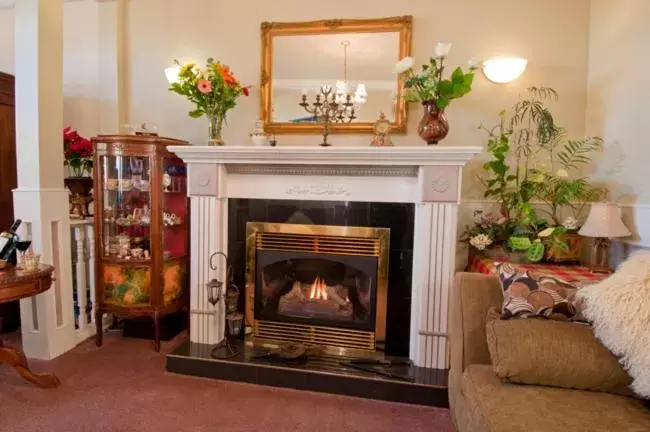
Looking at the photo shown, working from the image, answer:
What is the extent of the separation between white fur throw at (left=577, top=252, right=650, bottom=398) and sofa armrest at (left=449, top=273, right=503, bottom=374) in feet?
1.14

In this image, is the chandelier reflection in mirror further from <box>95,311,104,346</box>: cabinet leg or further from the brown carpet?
<box>95,311,104,346</box>: cabinet leg

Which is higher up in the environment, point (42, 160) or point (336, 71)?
point (336, 71)

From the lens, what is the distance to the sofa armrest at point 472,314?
1.63 m

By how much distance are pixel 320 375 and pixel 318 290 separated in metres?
0.60

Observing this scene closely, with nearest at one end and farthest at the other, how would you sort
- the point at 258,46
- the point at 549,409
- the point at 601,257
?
the point at 549,409 → the point at 601,257 → the point at 258,46

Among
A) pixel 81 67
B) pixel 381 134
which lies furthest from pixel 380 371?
pixel 81 67

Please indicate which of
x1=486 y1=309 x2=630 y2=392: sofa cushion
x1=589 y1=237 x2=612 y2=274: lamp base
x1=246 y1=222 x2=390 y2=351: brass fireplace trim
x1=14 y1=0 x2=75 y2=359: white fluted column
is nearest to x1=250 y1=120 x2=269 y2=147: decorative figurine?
x1=246 y1=222 x2=390 y2=351: brass fireplace trim

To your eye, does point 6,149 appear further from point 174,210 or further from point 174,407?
point 174,407

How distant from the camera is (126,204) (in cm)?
275

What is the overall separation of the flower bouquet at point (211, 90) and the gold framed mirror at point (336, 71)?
13.9 inches

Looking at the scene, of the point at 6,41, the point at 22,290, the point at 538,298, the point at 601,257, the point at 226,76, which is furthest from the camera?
the point at 6,41

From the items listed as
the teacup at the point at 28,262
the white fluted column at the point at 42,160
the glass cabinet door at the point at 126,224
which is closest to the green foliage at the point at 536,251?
the glass cabinet door at the point at 126,224

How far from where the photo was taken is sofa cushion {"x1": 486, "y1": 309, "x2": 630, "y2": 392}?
1337 millimetres

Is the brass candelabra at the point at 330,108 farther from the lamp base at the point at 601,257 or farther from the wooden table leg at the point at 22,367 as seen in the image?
the wooden table leg at the point at 22,367
